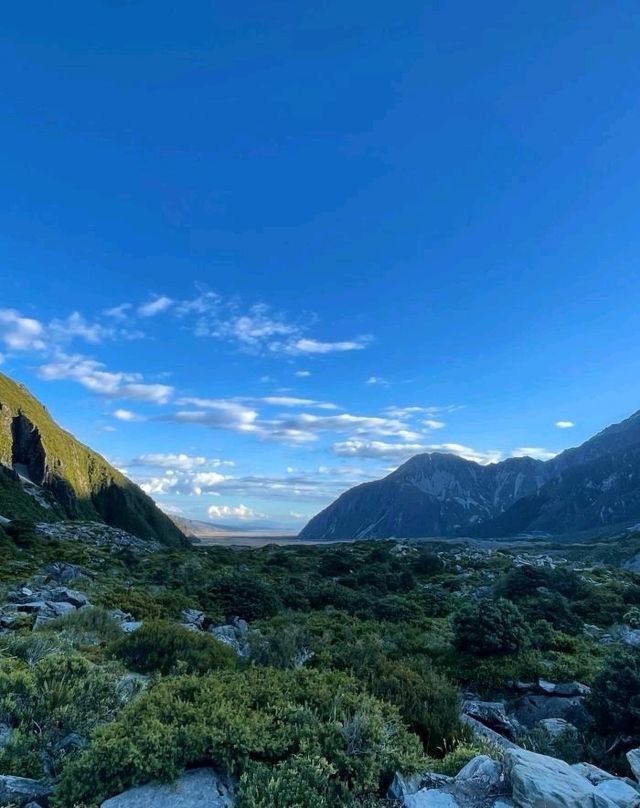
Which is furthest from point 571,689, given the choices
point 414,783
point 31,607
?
point 31,607

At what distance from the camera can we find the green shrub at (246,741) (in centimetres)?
511

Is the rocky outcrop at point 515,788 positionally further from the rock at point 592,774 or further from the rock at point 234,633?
the rock at point 234,633

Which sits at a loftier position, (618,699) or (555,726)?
(618,699)

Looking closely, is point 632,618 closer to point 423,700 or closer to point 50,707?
point 423,700

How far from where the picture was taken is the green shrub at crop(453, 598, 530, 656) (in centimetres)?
1449

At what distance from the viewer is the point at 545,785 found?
5.06 m

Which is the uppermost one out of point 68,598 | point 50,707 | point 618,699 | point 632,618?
point 50,707

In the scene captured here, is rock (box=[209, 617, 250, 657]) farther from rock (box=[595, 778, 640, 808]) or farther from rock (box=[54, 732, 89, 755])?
rock (box=[595, 778, 640, 808])

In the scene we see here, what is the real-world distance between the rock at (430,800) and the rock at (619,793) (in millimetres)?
1482

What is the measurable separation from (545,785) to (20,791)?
541 cm

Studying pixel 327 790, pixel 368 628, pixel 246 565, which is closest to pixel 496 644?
pixel 368 628

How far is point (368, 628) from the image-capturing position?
1798cm

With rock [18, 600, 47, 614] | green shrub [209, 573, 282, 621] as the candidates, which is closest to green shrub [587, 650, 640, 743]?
green shrub [209, 573, 282, 621]

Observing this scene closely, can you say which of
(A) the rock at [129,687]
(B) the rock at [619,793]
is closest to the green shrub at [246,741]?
(A) the rock at [129,687]
